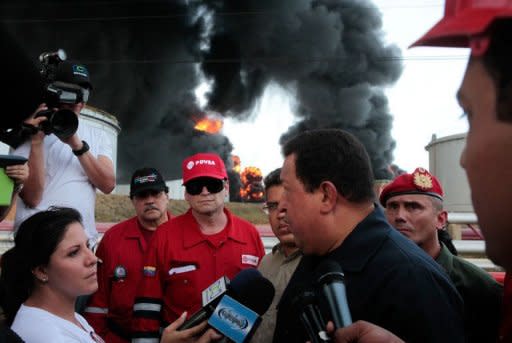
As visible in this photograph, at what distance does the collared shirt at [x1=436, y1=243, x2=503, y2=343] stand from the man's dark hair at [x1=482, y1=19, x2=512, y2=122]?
5.39ft

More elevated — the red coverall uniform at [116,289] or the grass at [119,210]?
the grass at [119,210]

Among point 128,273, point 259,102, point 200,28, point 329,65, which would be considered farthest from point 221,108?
point 128,273

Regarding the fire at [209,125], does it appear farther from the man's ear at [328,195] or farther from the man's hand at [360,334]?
the man's hand at [360,334]

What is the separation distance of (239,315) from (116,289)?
6.74ft

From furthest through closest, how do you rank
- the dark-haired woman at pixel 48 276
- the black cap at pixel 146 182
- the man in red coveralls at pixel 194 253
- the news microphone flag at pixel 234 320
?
the black cap at pixel 146 182
the man in red coveralls at pixel 194 253
the dark-haired woman at pixel 48 276
the news microphone flag at pixel 234 320

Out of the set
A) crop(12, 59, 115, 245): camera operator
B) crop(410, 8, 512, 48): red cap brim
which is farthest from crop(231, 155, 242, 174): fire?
crop(410, 8, 512, 48): red cap brim

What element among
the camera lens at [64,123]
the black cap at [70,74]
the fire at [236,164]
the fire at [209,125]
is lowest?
the camera lens at [64,123]

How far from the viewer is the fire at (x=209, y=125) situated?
35431mm

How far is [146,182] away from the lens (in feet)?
12.8

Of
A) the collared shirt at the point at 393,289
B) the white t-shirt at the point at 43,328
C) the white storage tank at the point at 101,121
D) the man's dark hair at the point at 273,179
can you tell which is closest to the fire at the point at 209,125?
the white storage tank at the point at 101,121

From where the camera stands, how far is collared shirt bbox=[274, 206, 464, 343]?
4.83ft

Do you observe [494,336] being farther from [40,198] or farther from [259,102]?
[259,102]

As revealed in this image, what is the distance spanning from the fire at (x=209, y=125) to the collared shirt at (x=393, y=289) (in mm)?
33987

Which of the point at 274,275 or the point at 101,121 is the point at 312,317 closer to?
the point at 274,275
